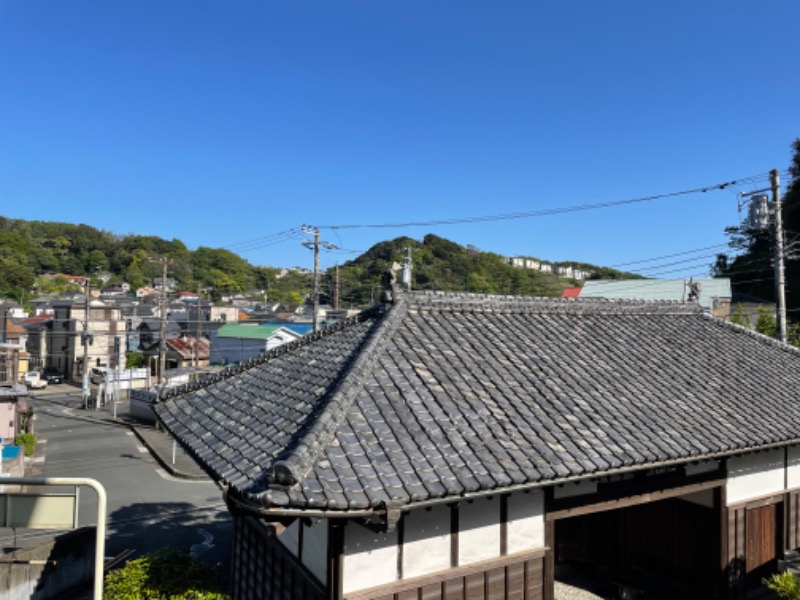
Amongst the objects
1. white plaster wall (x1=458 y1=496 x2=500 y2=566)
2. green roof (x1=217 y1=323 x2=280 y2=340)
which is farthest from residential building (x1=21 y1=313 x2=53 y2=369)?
white plaster wall (x1=458 y1=496 x2=500 y2=566)

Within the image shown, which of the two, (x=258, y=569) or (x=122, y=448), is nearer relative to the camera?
(x=258, y=569)

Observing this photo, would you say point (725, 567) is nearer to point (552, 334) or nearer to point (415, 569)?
point (552, 334)

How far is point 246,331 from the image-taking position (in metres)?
45.3

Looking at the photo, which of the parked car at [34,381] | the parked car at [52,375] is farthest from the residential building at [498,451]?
the parked car at [52,375]

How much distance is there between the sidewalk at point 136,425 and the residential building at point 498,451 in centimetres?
961

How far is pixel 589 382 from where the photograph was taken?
8.07 metres

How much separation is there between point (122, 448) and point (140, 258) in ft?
298

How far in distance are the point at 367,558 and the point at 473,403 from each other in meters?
2.26

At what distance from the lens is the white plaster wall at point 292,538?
669 centimetres

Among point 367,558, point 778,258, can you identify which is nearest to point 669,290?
point 778,258

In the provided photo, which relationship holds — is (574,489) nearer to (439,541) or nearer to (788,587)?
(439,541)

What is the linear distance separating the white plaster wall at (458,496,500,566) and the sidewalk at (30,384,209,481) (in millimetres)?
11091

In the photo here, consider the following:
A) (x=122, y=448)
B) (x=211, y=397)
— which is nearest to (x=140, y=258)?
(x=122, y=448)

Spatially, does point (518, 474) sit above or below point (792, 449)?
above
